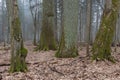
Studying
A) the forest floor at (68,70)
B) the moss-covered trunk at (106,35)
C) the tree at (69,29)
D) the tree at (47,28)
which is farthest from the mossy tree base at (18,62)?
the tree at (47,28)

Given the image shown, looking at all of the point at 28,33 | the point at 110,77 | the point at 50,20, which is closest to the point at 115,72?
the point at 110,77

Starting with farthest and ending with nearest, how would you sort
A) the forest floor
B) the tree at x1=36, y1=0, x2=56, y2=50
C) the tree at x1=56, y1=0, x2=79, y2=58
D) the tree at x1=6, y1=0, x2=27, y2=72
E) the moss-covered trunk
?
the tree at x1=36, y1=0, x2=56, y2=50 < the tree at x1=56, y1=0, x2=79, y2=58 < the moss-covered trunk < the tree at x1=6, y1=0, x2=27, y2=72 < the forest floor

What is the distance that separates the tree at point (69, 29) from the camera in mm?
9984

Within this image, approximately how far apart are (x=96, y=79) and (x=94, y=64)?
5.55ft

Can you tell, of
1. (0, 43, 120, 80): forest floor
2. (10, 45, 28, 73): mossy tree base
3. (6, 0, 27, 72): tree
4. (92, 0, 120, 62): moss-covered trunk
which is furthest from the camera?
(92, 0, 120, 62): moss-covered trunk

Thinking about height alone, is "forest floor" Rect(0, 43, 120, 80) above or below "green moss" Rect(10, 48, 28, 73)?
below

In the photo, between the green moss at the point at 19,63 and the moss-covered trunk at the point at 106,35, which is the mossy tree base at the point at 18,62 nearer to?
the green moss at the point at 19,63

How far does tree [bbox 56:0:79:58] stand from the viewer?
32.8 feet

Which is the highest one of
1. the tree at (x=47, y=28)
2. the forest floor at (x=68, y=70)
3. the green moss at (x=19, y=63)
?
the tree at (x=47, y=28)

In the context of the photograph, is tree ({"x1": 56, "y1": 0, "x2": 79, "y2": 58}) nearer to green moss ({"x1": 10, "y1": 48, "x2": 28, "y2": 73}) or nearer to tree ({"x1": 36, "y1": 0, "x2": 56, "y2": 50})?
green moss ({"x1": 10, "y1": 48, "x2": 28, "y2": 73})

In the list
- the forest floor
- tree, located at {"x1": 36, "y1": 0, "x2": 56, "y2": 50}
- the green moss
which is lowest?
the forest floor

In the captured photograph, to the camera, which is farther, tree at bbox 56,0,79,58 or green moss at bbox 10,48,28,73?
tree at bbox 56,0,79,58

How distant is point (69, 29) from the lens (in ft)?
33.0

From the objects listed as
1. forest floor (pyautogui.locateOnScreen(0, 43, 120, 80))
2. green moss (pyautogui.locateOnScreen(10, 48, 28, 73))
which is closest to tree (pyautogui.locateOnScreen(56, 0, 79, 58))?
forest floor (pyautogui.locateOnScreen(0, 43, 120, 80))
